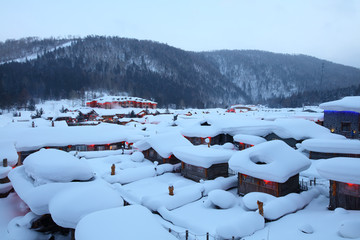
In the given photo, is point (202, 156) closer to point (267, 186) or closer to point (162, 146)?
point (267, 186)

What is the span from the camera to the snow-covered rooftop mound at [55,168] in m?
13.8

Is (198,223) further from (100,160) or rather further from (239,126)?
(239,126)

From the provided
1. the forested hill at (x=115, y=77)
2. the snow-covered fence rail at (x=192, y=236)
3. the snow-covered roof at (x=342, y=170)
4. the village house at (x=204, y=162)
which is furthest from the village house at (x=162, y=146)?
the forested hill at (x=115, y=77)

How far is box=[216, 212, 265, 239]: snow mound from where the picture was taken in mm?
10953

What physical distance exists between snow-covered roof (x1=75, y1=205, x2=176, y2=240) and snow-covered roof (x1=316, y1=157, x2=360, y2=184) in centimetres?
1056

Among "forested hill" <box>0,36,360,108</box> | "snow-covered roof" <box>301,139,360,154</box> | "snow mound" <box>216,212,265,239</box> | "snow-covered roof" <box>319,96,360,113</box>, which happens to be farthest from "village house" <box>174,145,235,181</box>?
"forested hill" <box>0,36,360,108</box>

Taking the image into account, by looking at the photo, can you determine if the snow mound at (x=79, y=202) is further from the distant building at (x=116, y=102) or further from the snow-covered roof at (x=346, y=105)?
the distant building at (x=116, y=102)

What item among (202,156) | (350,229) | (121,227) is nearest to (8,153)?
(202,156)

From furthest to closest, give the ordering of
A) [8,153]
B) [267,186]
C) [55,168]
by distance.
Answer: [8,153] → [267,186] → [55,168]

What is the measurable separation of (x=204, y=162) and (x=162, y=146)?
20.9ft

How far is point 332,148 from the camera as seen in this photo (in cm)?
2125

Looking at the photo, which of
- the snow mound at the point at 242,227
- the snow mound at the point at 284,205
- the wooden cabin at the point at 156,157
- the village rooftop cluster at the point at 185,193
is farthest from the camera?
the wooden cabin at the point at 156,157

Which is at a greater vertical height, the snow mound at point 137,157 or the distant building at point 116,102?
the distant building at point 116,102

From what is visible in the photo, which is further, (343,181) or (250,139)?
(250,139)
